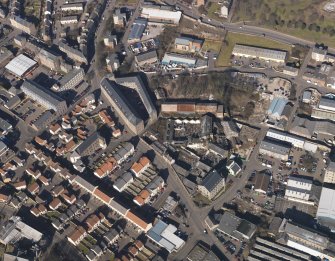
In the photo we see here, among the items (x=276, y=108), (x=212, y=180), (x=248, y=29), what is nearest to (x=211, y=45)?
(x=248, y=29)

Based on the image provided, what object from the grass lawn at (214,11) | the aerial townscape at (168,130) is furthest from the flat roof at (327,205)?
the grass lawn at (214,11)

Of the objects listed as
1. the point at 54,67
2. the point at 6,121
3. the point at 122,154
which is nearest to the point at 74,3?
the point at 54,67

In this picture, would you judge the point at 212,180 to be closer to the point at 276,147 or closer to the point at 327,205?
the point at 276,147

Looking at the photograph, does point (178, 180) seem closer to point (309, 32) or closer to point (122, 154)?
point (122, 154)

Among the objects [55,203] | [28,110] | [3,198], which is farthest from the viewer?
[28,110]

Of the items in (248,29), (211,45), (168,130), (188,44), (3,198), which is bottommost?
(3,198)

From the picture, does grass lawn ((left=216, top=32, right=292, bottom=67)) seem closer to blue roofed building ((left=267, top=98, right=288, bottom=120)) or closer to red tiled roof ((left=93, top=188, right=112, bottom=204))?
blue roofed building ((left=267, top=98, right=288, bottom=120))
